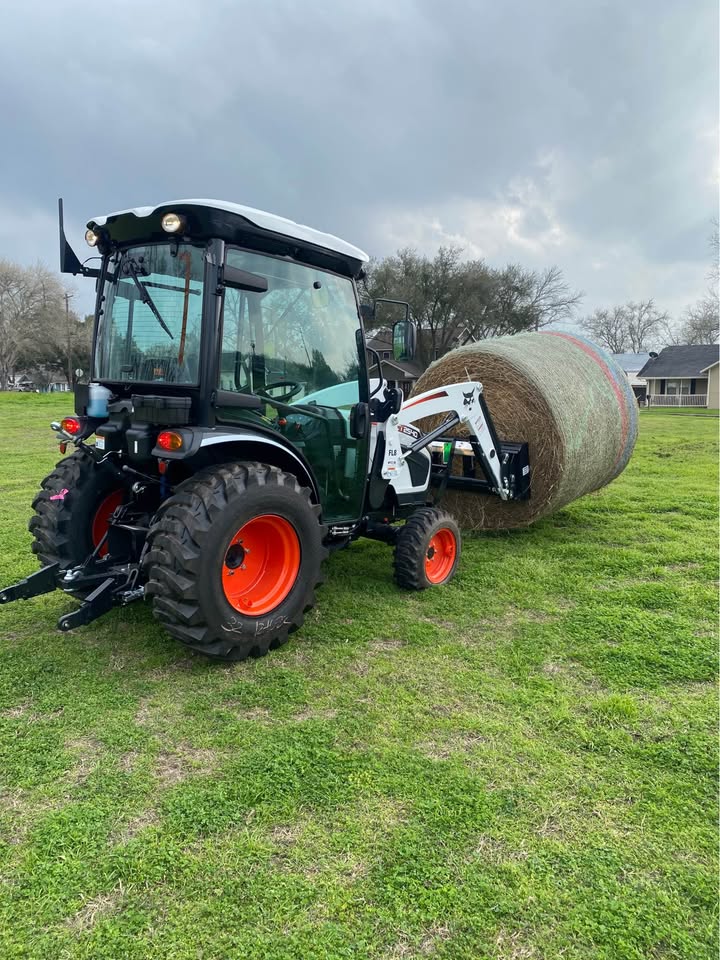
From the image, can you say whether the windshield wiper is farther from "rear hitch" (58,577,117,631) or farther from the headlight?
"rear hitch" (58,577,117,631)

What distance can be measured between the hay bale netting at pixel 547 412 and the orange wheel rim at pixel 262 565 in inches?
117

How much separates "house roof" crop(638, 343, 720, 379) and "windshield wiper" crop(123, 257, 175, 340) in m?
48.1

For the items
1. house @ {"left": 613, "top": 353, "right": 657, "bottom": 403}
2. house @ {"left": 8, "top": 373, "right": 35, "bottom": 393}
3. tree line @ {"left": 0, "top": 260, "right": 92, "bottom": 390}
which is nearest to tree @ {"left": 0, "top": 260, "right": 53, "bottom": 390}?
tree line @ {"left": 0, "top": 260, "right": 92, "bottom": 390}

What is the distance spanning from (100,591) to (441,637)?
198 centimetres

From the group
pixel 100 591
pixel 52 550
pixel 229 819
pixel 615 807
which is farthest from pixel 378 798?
pixel 52 550

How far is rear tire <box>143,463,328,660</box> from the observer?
302cm

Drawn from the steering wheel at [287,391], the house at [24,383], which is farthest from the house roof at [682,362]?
the house at [24,383]

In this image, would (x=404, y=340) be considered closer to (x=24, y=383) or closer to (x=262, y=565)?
(x=262, y=565)

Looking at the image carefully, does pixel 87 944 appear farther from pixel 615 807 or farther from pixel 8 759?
pixel 615 807

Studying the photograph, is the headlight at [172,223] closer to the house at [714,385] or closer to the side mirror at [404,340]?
the side mirror at [404,340]

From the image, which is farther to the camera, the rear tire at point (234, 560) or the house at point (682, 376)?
the house at point (682, 376)

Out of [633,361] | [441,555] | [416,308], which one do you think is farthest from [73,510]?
[633,361]

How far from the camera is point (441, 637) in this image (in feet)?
12.5

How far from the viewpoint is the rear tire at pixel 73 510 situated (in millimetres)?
3727
